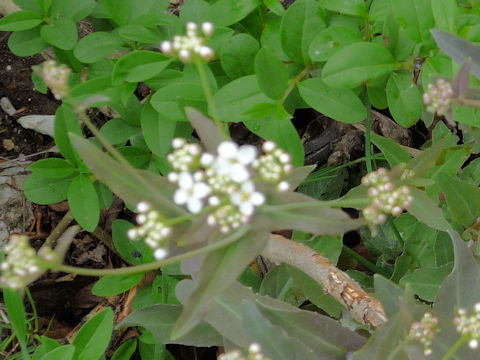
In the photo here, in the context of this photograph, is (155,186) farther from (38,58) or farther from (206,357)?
(38,58)

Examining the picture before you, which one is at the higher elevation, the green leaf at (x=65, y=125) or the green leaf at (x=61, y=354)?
the green leaf at (x=65, y=125)

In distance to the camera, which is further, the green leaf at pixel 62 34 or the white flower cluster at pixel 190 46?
the green leaf at pixel 62 34

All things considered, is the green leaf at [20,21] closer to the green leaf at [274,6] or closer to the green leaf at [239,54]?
the green leaf at [239,54]

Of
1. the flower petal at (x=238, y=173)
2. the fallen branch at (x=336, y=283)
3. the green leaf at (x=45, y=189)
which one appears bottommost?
the fallen branch at (x=336, y=283)

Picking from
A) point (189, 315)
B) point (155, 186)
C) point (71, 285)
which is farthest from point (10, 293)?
point (189, 315)

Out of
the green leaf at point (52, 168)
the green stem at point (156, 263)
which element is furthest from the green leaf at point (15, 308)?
the green stem at point (156, 263)

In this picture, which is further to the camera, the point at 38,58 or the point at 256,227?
the point at 38,58

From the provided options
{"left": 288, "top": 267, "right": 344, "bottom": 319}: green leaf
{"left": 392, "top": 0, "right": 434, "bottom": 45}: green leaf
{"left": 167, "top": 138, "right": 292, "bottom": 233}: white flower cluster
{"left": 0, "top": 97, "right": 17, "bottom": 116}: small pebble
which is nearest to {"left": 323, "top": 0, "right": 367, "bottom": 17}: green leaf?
{"left": 392, "top": 0, "right": 434, "bottom": 45}: green leaf

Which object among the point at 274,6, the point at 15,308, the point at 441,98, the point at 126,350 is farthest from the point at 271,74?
the point at 126,350
